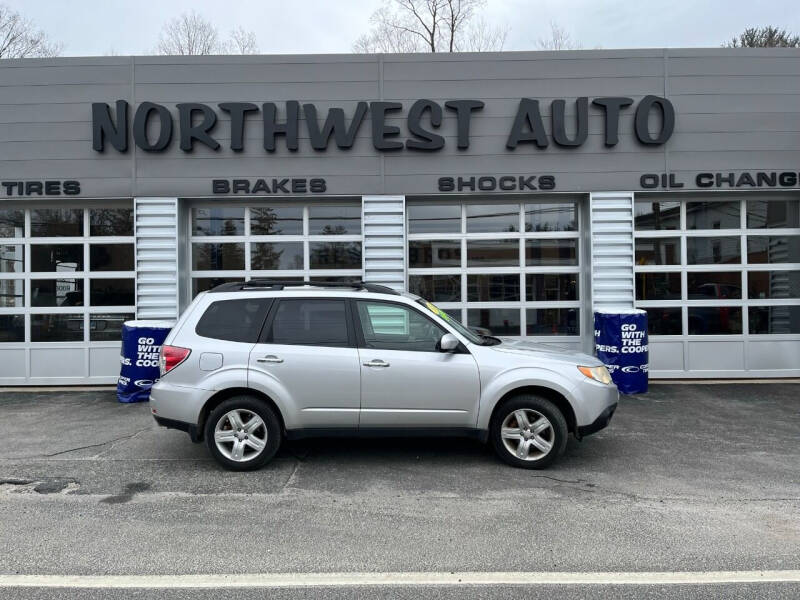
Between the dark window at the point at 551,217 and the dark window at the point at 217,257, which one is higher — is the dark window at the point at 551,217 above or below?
above

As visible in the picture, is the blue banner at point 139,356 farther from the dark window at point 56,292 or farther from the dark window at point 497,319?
the dark window at point 497,319

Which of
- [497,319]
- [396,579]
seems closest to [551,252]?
[497,319]

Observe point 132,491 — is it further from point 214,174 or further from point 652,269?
point 652,269

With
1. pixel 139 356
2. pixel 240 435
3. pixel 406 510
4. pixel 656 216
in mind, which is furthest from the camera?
pixel 656 216

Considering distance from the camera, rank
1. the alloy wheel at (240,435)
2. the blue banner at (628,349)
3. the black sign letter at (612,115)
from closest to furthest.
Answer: the alloy wheel at (240,435), the blue banner at (628,349), the black sign letter at (612,115)

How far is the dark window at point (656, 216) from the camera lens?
380 inches

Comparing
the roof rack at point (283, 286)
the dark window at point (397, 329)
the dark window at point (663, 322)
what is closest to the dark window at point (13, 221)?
the roof rack at point (283, 286)

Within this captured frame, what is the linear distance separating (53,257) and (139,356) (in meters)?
3.08

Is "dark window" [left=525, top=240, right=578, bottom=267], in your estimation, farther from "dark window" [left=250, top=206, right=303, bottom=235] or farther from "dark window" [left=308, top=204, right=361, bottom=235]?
"dark window" [left=250, top=206, right=303, bottom=235]

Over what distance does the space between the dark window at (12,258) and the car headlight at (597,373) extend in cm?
955

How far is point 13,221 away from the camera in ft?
31.8

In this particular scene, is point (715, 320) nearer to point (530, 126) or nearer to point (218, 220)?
point (530, 126)

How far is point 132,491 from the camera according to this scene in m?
4.74

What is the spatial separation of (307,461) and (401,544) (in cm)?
195
